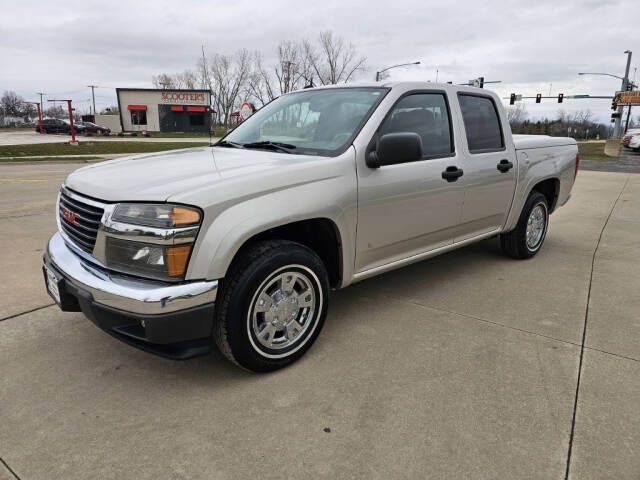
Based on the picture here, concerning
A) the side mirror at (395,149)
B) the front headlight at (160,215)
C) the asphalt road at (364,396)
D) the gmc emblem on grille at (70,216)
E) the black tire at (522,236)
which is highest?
the side mirror at (395,149)

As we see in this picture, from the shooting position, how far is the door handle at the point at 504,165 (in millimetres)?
4238

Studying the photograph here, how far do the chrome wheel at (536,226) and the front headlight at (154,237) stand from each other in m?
3.91

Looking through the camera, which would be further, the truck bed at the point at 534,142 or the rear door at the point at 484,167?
the truck bed at the point at 534,142

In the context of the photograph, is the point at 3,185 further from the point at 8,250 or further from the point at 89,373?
the point at 89,373

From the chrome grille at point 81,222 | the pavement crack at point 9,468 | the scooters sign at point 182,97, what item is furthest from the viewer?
the scooters sign at point 182,97

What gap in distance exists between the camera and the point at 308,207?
9.00 ft

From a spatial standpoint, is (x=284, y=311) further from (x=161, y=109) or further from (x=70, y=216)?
(x=161, y=109)

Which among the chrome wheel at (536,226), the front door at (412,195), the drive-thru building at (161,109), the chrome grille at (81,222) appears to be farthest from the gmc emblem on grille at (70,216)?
the drive-thru building at (161,109)

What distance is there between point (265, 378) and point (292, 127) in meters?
1.86

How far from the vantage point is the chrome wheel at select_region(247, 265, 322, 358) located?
8.72ft

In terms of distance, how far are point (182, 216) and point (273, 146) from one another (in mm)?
1235

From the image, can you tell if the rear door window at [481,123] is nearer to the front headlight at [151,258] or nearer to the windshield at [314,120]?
the windshield at [314,120]

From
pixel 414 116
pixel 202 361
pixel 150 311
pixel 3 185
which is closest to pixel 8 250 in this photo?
pixel 202 361

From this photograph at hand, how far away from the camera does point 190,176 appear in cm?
256
